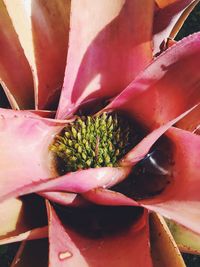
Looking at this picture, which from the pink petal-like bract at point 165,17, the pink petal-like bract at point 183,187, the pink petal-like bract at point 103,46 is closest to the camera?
the pink petal-like bract at point 183,187

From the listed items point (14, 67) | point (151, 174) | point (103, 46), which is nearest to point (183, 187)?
point (151, 174)

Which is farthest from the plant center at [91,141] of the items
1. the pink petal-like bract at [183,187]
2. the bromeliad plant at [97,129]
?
the pink petal-like bract at [183,187]

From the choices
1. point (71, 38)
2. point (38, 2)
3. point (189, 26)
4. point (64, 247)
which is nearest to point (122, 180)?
point (64, 247)

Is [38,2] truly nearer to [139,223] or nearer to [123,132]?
[123,132]

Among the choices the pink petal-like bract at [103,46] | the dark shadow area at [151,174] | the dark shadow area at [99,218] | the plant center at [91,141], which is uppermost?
the pink petal-like bract at [103,46]

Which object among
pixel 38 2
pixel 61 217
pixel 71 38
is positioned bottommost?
pixel 61 217

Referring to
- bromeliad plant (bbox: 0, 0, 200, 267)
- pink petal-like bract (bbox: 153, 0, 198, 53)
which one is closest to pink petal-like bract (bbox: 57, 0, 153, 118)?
bromeliad plant (bbox: 0, 0, 200, 267)

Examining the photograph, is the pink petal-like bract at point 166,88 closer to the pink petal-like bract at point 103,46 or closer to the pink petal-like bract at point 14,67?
the pink petal-like bract at point 103,46

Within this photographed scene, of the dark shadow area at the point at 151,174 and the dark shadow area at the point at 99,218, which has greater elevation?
the dark shadow area at the point at 151,174
